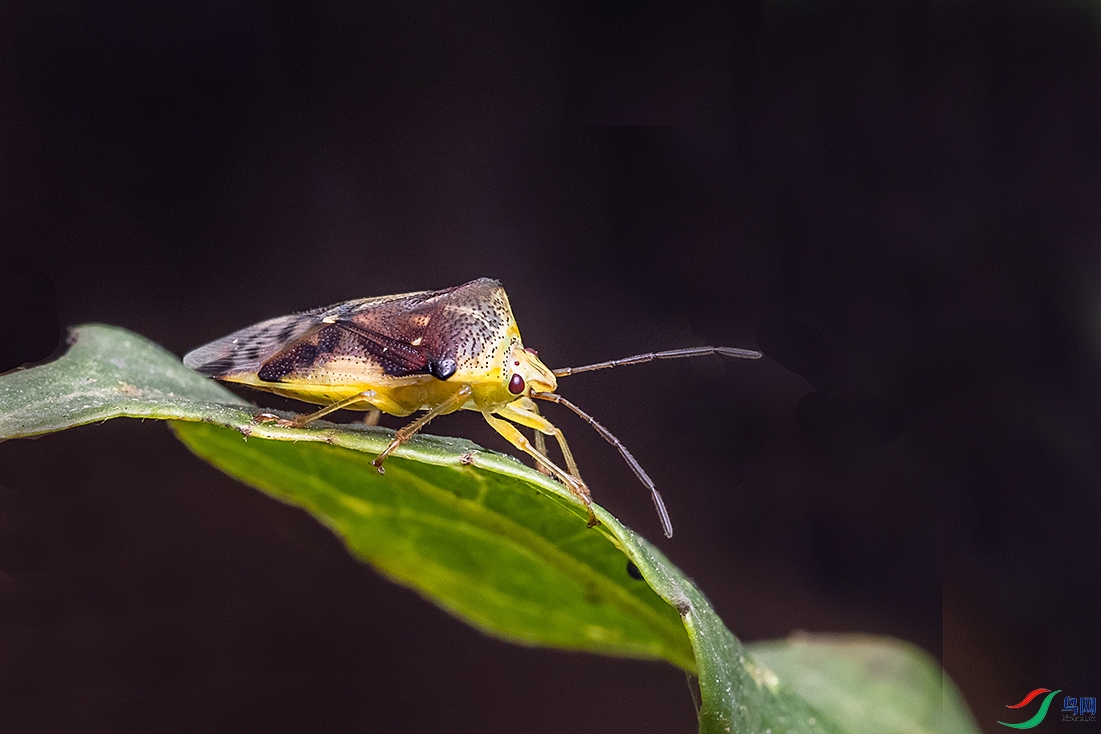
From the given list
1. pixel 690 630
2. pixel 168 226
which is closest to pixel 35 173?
pixel 168 226

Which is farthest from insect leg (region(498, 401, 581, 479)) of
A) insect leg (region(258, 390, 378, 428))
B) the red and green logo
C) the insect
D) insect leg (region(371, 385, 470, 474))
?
the red and green logo

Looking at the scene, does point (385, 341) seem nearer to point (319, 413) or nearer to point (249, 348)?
point (319, 413)

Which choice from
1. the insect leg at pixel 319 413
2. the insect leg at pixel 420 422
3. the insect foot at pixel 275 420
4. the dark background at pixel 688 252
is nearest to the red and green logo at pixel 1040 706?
the dark background at pixel 688 252

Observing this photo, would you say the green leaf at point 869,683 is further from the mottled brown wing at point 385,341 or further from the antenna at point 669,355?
the mottled brown wing at point 385,341

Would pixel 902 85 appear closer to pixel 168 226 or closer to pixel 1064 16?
pixel 1064 16

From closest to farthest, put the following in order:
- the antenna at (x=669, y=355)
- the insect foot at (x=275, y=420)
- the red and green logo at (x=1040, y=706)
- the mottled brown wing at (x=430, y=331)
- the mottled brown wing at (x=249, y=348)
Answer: the insect foot at (x=275, y=420)
the mottled brown wing at (x=430, y=331)
the mottled brown wing at (x=249, y=348)
the antenna at (x=669, y=355)
the red and green logo at (x=1040, y=706)

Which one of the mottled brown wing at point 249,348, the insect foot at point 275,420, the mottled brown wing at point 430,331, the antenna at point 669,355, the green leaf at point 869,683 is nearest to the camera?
the insect foot at point 275,420
